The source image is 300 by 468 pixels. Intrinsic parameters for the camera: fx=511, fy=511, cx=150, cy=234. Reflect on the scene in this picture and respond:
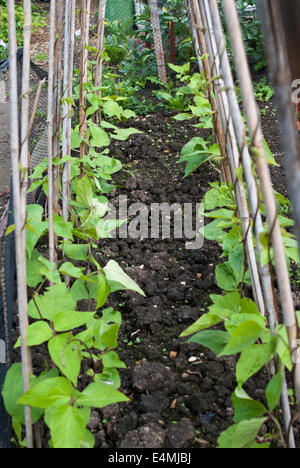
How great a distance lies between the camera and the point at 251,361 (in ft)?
4.00

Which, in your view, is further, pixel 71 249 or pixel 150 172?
pixel 150 172

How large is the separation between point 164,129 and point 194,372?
259 cm

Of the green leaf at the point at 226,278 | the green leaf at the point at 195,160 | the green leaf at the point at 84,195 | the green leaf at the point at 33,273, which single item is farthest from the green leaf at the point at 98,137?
the green leaf at the point at 226,278

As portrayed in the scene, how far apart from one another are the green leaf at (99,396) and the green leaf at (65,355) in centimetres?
6

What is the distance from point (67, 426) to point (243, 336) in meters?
0.46

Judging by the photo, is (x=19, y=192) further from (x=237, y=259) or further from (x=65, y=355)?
(x=237, y=259)

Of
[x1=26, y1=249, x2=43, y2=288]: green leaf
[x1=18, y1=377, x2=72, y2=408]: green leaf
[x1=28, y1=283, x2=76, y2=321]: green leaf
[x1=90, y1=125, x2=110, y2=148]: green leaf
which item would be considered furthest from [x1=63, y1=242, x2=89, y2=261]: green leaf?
[x1=90, y1=125, x2=110, y2=148]: green leaf

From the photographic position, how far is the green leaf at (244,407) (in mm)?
1334

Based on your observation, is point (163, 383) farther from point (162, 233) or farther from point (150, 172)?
point (150, 172)

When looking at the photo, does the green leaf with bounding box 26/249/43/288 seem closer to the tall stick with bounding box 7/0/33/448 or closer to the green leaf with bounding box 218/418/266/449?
the tall stick with bounding box 7/0/33/448

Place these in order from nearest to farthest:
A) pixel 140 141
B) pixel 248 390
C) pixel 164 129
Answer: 1. pixel 248 390
2. pixel 140 141
3. pixel 164 129
